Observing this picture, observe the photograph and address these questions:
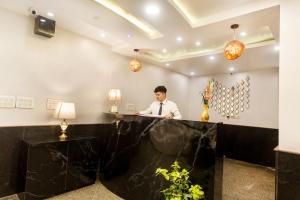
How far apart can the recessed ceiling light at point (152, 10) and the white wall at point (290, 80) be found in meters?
1.57

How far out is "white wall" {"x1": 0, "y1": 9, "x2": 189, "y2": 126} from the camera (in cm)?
285

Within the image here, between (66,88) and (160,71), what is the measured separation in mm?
3111

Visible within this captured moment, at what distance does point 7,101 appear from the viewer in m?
2.81

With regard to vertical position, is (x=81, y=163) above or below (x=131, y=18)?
below

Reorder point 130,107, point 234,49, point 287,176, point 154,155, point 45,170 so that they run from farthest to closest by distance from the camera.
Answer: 1. point 130,107
2. point 45,170
3. point 234,49
4. point 154,155
5. point 287,176

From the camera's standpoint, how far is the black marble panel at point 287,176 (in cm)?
176

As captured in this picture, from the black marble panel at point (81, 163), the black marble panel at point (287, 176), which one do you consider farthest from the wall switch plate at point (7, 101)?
A: the black marble panel at point (287, 176)

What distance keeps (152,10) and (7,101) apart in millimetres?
2645

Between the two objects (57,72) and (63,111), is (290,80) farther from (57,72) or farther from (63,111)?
(57,72)

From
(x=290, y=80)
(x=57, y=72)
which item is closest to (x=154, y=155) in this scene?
(x=290, y=80)

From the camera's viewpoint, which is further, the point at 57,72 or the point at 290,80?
the point at 57,72

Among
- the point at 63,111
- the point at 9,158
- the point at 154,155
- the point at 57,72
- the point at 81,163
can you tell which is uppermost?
the point at 57,72

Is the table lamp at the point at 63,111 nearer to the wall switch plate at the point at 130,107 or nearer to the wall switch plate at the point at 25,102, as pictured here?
the wall switch plate at the point at 25,102

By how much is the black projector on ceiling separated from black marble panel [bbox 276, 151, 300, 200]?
3780 mm
